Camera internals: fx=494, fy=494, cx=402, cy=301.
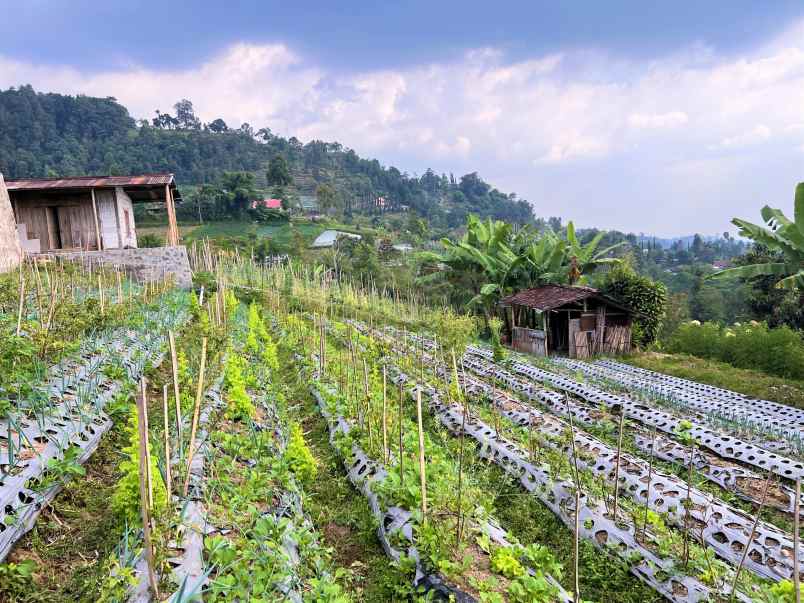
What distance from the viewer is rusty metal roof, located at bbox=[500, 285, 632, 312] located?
14.7 meters

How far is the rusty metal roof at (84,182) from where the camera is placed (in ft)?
48.6

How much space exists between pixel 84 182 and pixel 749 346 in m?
20.1

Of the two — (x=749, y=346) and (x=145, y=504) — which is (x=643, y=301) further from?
(x=145, y=504)

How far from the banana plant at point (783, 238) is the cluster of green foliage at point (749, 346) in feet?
5.89

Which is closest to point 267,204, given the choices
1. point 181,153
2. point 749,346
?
point 181,153

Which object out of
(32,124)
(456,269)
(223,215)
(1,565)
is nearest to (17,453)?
(1,565)

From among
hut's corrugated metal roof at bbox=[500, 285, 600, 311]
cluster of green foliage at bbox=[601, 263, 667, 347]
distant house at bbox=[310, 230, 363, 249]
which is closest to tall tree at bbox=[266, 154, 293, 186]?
distant house at bbox=[310, 230, 363, 249]

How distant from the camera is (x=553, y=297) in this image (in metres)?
15.3

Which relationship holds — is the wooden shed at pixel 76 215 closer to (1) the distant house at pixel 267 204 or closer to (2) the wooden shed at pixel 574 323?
(2) the wooden shed at pixel 574 323

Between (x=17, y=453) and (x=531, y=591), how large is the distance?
3826 millimetres

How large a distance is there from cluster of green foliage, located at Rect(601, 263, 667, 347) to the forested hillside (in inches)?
1844

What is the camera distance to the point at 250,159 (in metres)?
74.3

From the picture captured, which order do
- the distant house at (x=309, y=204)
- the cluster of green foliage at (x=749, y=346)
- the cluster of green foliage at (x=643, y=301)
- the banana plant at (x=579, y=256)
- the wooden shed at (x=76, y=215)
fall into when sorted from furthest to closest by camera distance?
the distant house at (x=309, y=204) → the banana plant at (x=579, y=256) → the cluster of green foliage at (x=643, y=301) → the wooden shed at (x=76, y=215) → the cluster of green foliage at (x=749, y=346)

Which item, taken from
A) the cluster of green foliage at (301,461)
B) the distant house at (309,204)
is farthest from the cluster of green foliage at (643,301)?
the distant house at (309,204)
